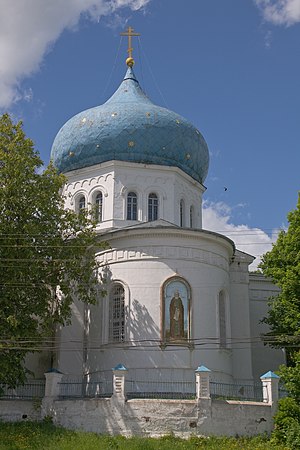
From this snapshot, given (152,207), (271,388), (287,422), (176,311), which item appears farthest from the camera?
(152,207)

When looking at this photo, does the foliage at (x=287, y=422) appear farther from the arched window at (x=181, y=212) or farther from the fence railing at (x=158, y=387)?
the arched window at (x=181, y=212)

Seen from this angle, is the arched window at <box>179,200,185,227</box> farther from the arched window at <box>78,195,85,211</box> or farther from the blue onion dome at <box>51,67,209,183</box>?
the arched window at <box>78,195,85,211</box>

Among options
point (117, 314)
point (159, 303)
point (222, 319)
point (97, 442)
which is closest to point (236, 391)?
point (222, 319)

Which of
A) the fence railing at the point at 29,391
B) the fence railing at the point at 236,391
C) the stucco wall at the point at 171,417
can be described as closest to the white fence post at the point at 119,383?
the stucco wall at the point at 171,417

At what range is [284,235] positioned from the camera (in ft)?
71.6

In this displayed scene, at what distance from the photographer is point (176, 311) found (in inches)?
846

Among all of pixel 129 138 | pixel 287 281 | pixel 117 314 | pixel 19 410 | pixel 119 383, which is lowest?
pixel 19 410

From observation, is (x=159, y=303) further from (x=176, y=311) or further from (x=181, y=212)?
(x=181, y=212)

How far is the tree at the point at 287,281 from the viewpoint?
2025 cm

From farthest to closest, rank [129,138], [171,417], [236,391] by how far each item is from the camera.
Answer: [129,138]
[236,391]
[171,417]

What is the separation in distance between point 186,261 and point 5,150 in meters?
7.05

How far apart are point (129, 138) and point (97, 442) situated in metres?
12.9

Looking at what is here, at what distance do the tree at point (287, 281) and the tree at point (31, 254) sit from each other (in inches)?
233

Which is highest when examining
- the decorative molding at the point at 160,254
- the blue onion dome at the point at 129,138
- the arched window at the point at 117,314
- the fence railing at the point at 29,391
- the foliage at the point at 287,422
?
the blue onion dome at the point at 129,138
